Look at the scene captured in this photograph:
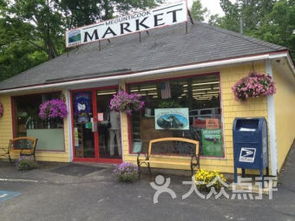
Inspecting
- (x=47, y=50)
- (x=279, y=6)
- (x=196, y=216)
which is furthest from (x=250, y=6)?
(x=196, y=216)

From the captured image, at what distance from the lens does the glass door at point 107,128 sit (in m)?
7.81

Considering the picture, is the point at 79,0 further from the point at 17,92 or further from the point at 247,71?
the point at 247,71

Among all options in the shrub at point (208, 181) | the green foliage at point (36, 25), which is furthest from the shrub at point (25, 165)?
the green foliage at point (36, 25)

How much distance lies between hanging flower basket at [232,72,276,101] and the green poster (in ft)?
3.64

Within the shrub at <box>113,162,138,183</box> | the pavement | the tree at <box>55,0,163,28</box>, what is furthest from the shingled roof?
the tree at <box>55,0,163,28</box>

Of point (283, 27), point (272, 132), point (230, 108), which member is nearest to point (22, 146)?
point (230, 108)

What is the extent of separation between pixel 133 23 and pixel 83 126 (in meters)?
3.96

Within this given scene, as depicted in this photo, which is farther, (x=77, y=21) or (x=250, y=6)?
(x=250, y=6)

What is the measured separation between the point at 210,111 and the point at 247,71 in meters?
1.22

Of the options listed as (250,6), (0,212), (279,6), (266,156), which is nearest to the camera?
(0,212)

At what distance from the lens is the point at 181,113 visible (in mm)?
6664

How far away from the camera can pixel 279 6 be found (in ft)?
66.0

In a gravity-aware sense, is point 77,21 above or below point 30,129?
above
